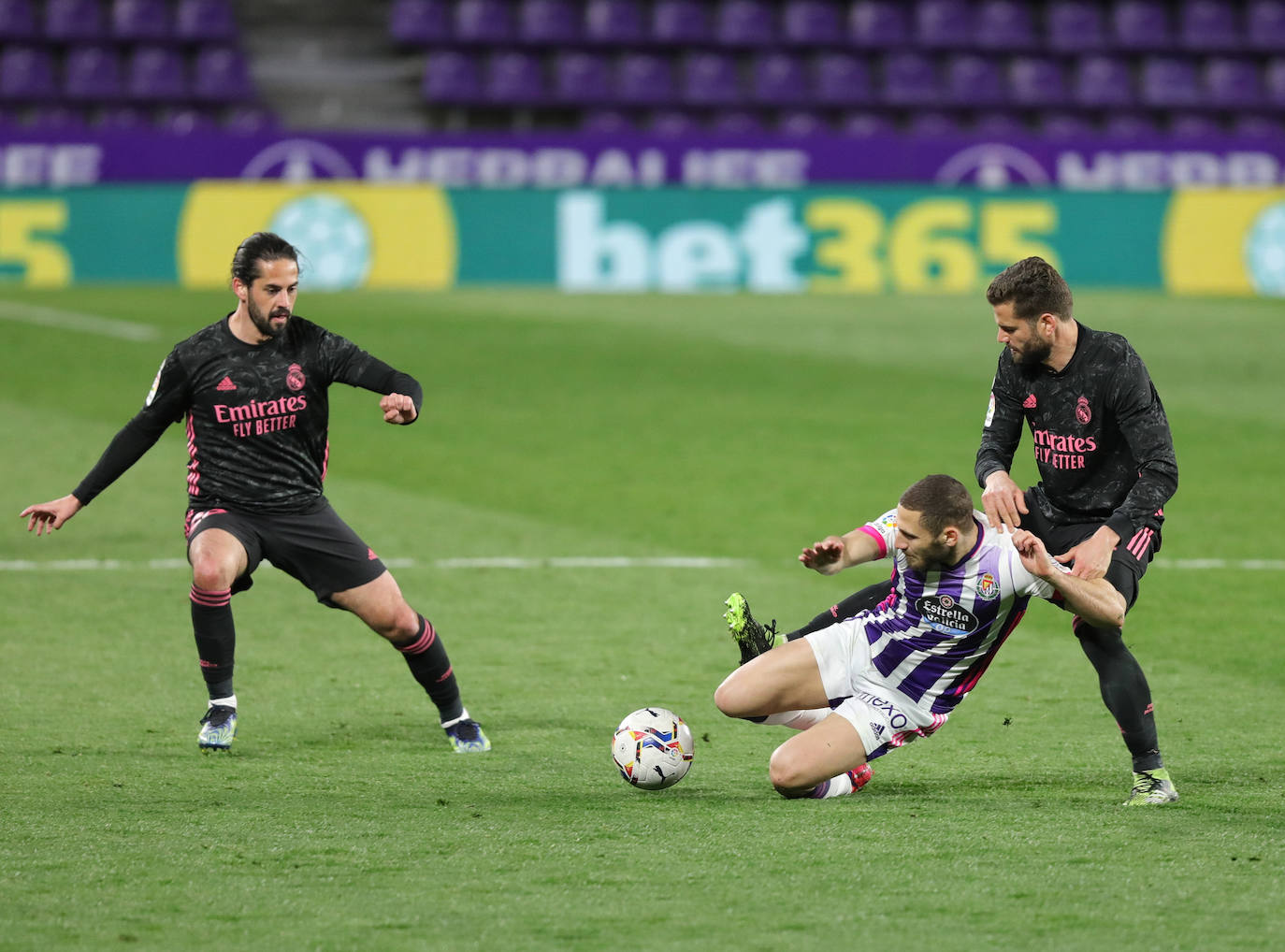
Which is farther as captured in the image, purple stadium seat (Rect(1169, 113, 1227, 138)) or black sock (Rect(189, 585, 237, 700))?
purple stadium seat (Rect(1169, 113, 1227, 138))

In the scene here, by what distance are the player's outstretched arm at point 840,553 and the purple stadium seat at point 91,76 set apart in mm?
22988

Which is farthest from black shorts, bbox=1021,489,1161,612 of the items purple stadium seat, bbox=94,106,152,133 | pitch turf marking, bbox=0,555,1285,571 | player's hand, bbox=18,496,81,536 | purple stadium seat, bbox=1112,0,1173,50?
purple stadium seat, bbox=1112,0,1173,50

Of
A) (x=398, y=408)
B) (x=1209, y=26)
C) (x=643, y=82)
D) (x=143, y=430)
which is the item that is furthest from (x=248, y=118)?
(x=398, y=408)

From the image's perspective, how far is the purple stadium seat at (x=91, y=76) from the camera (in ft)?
87.5

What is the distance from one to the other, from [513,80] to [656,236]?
622 cm

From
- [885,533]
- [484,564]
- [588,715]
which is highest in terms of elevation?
[885,533]

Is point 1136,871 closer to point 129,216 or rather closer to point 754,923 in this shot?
point 754,923

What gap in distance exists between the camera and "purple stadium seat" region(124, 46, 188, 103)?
88.1 feet

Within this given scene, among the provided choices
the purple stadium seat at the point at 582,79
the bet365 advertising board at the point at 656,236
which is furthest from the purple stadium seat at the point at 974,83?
the bet365 advertising board at the point at 656,236

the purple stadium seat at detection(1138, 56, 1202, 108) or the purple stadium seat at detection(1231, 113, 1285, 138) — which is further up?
the purple stadium seat at detection(1138, 56, 1202, 108)

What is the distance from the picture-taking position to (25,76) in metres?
26.4

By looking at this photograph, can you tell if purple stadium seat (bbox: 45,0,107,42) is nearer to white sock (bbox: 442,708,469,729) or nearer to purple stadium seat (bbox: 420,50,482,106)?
purple stadium seat (bbox: 420,50,482,106)

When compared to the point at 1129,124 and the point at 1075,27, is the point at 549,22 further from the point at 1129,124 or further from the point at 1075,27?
the point at 1129,124

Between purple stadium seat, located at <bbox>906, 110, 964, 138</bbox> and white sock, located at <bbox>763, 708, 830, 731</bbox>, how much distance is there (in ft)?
73.1
